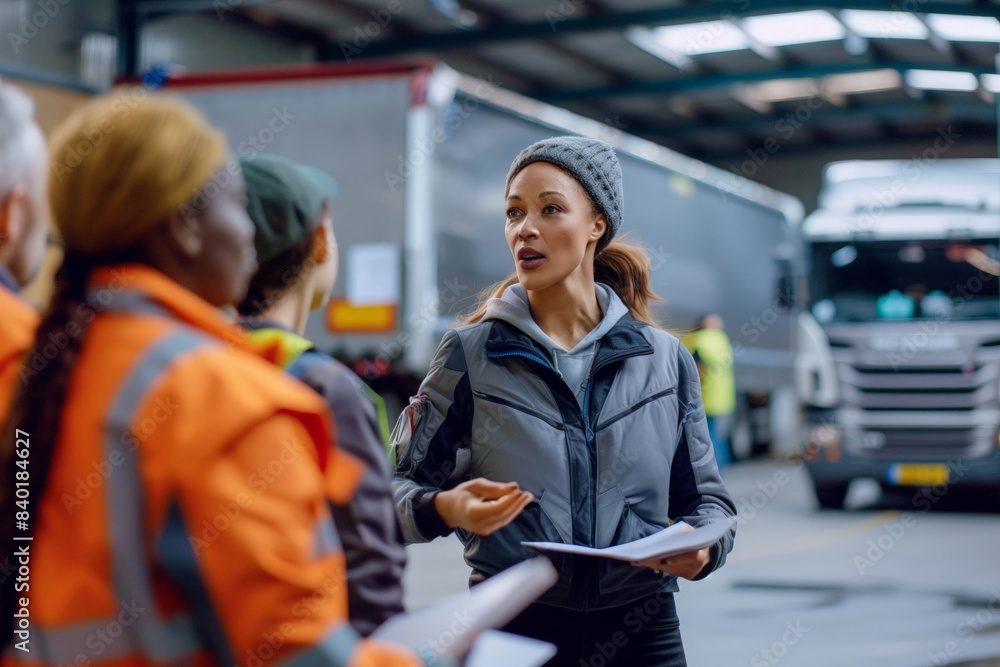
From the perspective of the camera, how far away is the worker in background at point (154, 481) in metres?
1.35

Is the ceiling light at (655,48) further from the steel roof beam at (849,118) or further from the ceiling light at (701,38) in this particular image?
the steel roof beam at (849,118)

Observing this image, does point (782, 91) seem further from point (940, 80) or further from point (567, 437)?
point (567, 437)

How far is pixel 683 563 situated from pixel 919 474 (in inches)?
435

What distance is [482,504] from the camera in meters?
2.65

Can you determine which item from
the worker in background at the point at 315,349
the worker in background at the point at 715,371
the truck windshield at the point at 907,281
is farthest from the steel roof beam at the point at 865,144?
the worker in background at the point at 315,349

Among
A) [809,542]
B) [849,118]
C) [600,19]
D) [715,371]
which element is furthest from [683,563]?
[849,118]

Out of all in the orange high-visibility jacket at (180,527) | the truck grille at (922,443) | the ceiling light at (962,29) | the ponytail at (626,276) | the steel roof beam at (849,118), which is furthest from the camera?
the steel roof beam at (849,118)

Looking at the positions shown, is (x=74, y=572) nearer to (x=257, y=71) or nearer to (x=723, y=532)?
A: (x=723, y=532)

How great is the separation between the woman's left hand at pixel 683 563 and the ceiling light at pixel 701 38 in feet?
67.5

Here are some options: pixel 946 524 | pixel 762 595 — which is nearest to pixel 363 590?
pixel 762 595

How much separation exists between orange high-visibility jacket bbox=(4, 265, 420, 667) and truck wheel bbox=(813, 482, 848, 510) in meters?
12.9

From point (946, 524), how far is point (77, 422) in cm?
1229

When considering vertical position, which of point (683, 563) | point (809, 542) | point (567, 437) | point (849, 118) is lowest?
point (809, 542)

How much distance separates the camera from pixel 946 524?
12570mm
